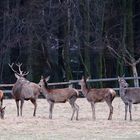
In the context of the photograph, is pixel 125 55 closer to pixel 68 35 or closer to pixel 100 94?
pixel 68 35

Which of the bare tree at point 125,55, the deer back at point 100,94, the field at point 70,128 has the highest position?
the bare tree at point 125,55

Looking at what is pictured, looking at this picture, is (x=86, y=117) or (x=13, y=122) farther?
(x=86, y=117)

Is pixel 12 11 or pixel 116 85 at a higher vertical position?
pixel 12 11

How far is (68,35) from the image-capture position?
3828 cm

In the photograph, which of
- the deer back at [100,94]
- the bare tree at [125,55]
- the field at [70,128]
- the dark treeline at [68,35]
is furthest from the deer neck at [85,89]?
the dark treeline at [68,35]

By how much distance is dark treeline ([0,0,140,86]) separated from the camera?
37.9 metres

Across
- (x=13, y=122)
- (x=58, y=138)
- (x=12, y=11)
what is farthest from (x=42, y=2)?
(x=58, y=138)

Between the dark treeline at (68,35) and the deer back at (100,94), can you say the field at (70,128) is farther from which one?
the dark treeline at (68,35)

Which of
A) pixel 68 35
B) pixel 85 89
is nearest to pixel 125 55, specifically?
pixel 68 35

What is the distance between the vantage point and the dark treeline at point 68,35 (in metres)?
37.9

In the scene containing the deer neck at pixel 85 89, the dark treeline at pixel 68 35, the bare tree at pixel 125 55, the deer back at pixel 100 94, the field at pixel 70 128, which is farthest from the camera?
the dark treeline at pixel 68 35

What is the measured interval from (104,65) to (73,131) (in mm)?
23165

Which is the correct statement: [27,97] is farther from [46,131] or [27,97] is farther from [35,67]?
[35,67]

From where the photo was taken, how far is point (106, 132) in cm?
1706
